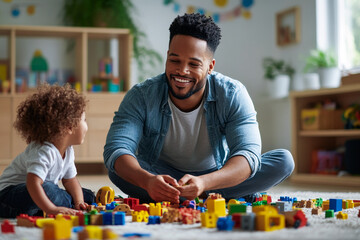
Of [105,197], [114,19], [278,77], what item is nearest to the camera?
[105,197]

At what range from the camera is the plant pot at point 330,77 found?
3.69m

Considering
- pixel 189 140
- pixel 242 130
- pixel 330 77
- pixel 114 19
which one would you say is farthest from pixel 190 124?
pixel 114 19

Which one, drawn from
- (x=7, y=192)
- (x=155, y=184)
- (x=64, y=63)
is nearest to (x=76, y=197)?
(x=7, y=192)

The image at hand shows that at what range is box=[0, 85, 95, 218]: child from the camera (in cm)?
155

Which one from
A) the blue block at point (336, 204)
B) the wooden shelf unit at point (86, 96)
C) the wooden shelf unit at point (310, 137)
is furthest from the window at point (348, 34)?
the blue block at point (336, 204)

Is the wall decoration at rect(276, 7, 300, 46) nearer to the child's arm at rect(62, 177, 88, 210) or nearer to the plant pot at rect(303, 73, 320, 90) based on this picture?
the plant pot at rect(303, 73, 320, 90)

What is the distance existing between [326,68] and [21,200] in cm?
267

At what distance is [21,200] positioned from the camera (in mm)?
1564

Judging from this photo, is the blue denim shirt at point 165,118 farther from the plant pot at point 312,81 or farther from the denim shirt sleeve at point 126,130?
the plant pot at point 312,81

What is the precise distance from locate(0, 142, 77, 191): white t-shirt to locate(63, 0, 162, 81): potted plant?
8.98 feet

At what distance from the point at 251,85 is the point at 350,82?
1.23 m

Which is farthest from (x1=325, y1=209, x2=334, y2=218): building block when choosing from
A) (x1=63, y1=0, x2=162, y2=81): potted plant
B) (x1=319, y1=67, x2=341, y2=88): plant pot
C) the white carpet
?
(x1=63, y1=0, x2=162, y2=81): potted plant

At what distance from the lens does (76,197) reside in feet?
5.61

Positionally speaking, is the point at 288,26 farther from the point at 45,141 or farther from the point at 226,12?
the point at 45,141
